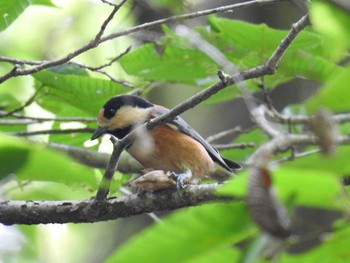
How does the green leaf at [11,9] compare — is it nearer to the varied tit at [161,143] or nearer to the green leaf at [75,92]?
the green leaf at [75,92]

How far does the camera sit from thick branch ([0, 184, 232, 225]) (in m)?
2.59

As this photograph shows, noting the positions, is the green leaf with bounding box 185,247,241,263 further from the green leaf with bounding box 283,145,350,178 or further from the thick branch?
the thick branch

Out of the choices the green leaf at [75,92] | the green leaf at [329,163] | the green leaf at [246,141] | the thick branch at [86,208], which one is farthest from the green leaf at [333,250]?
the green leaf at [246,141]

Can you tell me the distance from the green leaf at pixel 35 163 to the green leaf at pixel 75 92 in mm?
2552

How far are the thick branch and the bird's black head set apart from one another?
1.18 meters

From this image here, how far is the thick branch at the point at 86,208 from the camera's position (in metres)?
2.59

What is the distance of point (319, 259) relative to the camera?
2.71ft

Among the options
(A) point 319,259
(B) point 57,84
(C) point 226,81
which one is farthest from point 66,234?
(A) point 319,259

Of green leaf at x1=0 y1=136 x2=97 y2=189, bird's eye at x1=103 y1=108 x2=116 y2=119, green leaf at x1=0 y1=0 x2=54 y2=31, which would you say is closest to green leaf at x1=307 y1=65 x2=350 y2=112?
green leaf at x1=0 y1=136 x2=97 y2=189

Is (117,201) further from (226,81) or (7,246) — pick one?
(7,246)

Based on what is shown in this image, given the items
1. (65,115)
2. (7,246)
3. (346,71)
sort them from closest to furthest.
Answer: (346,71) < (65,115) < (7,246)

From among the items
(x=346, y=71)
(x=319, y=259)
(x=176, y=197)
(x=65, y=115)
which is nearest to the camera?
(x=346, y=71)

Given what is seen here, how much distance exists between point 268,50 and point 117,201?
1.25 meters

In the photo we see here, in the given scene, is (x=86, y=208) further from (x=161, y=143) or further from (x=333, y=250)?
(x=333, y=250)
